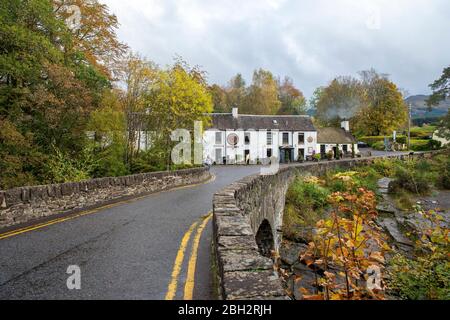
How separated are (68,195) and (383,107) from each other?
211ft

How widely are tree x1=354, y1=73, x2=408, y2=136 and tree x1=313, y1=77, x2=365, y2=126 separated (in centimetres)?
198

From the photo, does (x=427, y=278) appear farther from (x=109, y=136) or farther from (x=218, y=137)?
(x=218, y=137)

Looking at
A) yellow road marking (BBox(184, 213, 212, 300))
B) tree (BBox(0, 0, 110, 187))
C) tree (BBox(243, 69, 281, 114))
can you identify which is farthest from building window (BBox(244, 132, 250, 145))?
yellow road marking (BBox(184, 213, 212, 300))

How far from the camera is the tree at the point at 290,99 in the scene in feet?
245

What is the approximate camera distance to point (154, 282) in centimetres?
488

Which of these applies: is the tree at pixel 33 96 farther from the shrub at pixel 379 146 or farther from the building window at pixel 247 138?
the shrub at pixel 379 146

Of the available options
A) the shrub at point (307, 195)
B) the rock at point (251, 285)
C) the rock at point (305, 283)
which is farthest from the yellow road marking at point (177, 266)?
the shrub at point (307, 195)

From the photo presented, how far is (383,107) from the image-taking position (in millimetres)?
64125

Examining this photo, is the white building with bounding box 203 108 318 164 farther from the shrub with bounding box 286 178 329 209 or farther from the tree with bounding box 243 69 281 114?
the shrub with bounding box 286 178 329 209

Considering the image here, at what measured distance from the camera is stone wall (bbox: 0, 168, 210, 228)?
29.2ft

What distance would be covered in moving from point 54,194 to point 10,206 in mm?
1705

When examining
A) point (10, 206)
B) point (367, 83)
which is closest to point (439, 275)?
point (10, 206)

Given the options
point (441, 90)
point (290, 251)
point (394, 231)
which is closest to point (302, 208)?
point (394, 231)
